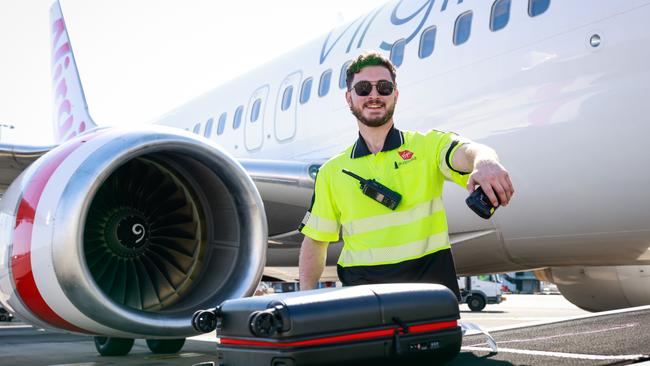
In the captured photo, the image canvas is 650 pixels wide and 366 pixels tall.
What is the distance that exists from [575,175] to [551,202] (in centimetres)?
24

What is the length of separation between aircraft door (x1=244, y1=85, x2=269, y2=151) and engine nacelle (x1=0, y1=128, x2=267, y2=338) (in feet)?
9.66

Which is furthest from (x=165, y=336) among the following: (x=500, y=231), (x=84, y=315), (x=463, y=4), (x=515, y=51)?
(x=463, y=4)

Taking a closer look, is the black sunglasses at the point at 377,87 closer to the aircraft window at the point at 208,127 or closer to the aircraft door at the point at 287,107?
the aircraft door at the point at 287,107

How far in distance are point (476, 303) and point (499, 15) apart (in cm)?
1758

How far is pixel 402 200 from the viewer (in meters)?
2.26

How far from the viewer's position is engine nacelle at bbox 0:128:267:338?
3434 mm

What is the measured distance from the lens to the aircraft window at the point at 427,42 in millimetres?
4977

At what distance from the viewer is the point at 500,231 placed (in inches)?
182

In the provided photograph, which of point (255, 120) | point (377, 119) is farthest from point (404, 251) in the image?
point (255, 120)

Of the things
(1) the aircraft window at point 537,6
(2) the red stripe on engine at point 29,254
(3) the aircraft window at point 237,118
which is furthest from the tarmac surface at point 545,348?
(3) the aircraft window at point 237,118

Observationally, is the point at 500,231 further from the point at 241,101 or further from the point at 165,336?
the point at 241,101

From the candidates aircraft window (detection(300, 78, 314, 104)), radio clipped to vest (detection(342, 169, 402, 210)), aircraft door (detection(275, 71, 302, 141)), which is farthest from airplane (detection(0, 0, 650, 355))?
radio clipped to vest (detection(342, 169, 402, 210))

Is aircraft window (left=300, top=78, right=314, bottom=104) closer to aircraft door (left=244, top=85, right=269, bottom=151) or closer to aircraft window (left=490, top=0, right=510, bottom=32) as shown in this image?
aircraft door (left=244, top=85, right=269, bottom=151)

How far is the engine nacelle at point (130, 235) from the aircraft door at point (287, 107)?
2329mm
